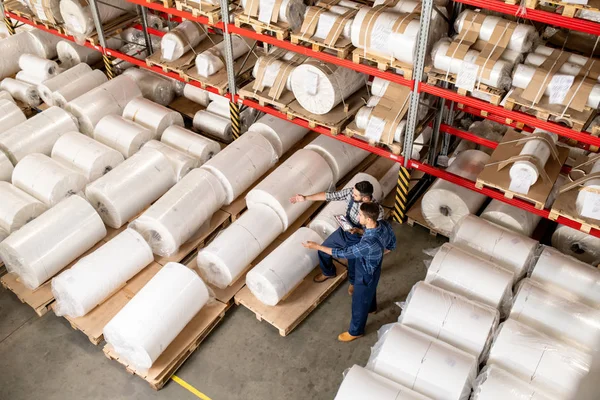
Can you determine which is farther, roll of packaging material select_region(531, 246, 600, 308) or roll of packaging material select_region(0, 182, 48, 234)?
roll of packaging material select_region(0, 182, 48, 234)

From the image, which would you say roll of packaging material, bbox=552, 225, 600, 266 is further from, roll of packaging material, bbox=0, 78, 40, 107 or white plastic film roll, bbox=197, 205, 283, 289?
roll of packaging material, bbox=0, 78, 40, 107

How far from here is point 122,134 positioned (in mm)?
8758

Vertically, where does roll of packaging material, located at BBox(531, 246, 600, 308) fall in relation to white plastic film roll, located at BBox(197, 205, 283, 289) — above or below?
above

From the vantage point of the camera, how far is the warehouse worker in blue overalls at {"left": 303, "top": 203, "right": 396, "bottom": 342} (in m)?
5.85

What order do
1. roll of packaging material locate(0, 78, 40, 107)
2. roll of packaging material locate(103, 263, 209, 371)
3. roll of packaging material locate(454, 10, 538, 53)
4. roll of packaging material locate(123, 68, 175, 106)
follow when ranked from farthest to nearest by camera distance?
1. roll of packaging material locate(0, 78, 40, 107)
2. roll of packaging material locate(123, 68, 175, 106)
3. roll of packaging material locate(454, 10, 538, 53)
4. roll of packaging material locate(103, 263, 209, 371)

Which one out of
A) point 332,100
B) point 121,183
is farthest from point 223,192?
point 332,100

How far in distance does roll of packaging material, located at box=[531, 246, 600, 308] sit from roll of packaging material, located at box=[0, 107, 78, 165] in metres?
7.35

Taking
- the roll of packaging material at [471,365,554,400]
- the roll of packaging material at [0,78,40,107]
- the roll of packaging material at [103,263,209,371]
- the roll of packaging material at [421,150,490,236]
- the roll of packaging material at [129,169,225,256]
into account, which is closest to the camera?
the roll of packaging material at [471,365,554,400]

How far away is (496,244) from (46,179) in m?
6.14

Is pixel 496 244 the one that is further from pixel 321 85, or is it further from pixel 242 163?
pixel 242 163

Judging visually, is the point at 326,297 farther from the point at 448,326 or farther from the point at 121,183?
the point at 121,183

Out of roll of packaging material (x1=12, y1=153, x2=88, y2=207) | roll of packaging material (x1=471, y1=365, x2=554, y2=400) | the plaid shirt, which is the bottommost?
roll of packaging material (x1=12, y1=153, x2=88, y2=207)

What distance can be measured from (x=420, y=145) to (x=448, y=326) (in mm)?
3060

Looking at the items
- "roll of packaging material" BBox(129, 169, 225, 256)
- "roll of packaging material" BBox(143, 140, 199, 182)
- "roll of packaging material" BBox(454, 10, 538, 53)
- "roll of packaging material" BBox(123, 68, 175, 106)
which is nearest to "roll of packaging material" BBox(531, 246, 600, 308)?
"roll of packaging material" BBox(454, 10, 538, 53)
